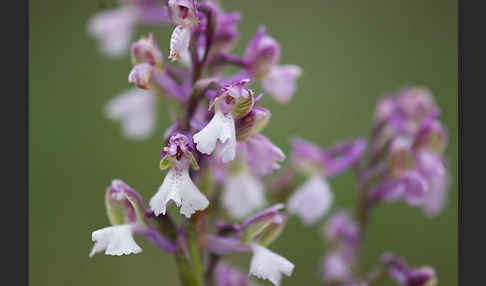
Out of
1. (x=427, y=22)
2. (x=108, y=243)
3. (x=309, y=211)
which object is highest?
(x=427, y=22)

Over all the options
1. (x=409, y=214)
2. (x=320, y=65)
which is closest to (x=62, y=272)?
(x=409, y=214)

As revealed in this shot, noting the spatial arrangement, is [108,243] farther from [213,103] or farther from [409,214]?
[409,214]

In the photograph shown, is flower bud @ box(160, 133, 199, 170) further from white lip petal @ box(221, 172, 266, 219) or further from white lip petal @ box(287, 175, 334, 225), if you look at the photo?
white lip petal @ box(287, 175, 334, 225)

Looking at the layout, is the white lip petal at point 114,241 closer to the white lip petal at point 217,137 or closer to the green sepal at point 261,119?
the white lip petal at point 217,137

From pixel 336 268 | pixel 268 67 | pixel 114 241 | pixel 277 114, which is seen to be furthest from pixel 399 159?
pixel 277 114

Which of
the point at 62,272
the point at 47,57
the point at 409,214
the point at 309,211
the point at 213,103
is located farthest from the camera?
the point at 47,57
